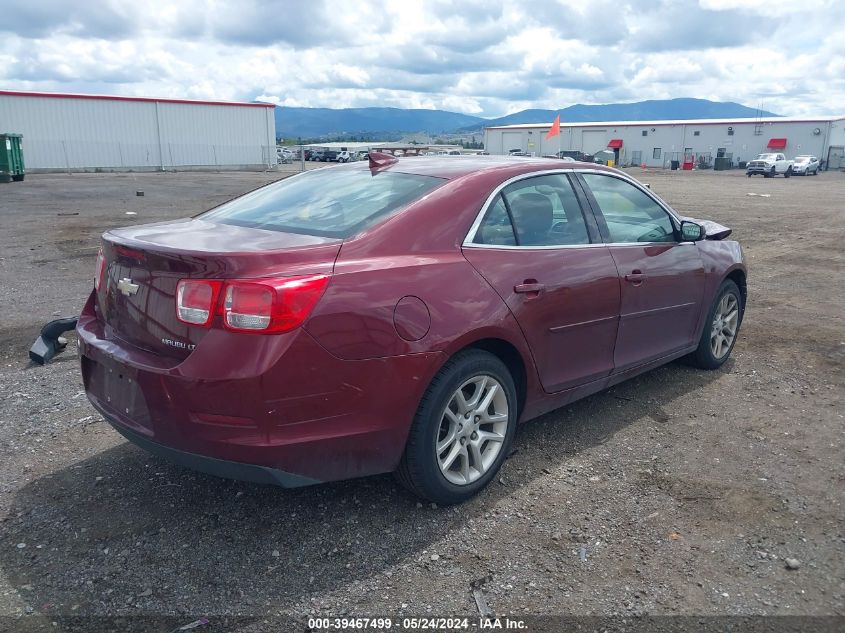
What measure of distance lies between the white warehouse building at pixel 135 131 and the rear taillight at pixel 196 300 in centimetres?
4807

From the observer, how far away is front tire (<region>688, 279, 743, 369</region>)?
214 inches

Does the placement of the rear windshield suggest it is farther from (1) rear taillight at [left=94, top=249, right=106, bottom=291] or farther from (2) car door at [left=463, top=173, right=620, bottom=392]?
(1) rear taillight at [left=94, top=249, right=106, bottom=291]

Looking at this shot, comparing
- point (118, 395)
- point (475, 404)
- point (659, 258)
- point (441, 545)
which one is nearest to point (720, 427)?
point (659, 258)

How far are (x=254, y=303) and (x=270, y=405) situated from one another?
417 millimetres

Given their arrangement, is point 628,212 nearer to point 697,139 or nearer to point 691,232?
point 691,232

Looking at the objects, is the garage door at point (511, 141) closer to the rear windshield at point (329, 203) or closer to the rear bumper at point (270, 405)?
the rear windshield at point (329, 203)

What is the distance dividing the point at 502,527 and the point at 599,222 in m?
2.02

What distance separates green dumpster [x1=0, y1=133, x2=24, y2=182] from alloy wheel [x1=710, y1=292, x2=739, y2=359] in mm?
31307

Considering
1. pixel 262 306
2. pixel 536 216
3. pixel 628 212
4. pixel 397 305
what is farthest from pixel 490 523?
pixel 628 212

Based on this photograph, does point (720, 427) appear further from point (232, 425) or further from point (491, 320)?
point (232, 425)

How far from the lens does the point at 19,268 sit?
9766 millimetres

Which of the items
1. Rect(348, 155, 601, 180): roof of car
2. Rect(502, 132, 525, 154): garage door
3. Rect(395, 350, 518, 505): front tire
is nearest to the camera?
Rect(395, 350, 518, 505): front tire

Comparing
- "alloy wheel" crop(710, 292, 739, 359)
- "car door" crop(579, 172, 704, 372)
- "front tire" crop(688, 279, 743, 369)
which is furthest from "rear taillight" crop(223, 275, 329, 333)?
"alloy wheel" crop(710, 292, 739, 359)

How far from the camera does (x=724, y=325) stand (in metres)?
5.69
